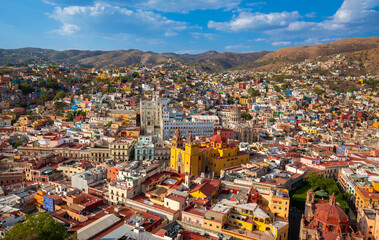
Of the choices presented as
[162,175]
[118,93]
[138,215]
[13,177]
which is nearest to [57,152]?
[13,177]

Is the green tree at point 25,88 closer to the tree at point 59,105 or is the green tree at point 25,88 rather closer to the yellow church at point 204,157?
the tree at point 59,105

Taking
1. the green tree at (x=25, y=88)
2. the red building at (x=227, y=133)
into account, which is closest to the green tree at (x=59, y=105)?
the green tree at (x=25, y=88)

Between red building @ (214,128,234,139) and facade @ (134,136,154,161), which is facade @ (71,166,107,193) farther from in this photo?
red building @ (214,128,234,139)

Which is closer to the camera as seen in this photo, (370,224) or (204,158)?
(370,224)

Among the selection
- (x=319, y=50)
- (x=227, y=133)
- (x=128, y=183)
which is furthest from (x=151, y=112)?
(x=319, y=50)

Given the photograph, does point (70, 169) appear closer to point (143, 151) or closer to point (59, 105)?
point (143, 151)

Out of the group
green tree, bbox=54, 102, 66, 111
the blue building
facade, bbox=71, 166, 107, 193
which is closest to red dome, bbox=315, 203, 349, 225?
facade, bbox=71, 166, 107, 193

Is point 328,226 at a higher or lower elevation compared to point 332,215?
lower
